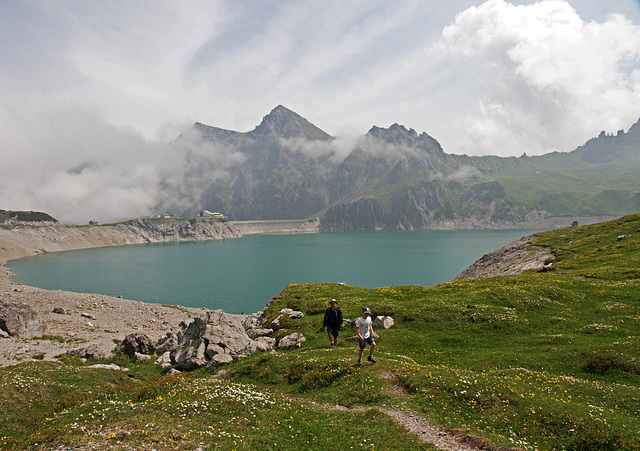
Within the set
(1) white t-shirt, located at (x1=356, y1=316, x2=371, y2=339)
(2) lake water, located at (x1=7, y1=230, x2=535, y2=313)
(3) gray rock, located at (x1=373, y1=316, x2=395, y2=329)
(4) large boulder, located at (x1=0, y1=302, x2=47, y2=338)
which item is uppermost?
(1) white t-shirt, located at (x1=356, y1=316, x2=371, y2=339)

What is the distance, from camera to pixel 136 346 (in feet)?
125

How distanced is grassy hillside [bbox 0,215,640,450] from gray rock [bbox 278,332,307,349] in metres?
0.92

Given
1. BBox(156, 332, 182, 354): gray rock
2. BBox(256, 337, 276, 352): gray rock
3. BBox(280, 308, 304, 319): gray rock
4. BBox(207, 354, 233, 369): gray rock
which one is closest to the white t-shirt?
BBox(256, 337, 276, 352): gray rock

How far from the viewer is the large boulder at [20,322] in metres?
42.3

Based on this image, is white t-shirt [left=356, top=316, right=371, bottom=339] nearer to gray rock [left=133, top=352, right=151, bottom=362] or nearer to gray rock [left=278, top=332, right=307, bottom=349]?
gray rock [left=278, top=332, right=307, bottom=349]

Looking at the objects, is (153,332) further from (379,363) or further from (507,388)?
(507,388)

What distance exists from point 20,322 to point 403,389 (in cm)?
5123

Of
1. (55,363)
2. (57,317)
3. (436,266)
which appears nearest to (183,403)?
(55,363)

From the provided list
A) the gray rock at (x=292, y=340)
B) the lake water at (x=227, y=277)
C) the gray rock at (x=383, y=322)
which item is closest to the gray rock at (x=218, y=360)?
→ the gray rock at (x=292, y=340)

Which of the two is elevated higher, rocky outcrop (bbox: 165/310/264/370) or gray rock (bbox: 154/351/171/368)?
rocky outcrop (bbox: 165/310/264/370)

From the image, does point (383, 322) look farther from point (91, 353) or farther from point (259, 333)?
point (91, 353)

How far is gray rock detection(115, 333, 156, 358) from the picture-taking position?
125 ft

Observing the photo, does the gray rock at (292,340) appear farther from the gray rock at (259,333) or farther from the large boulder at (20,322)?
the large boulder at (20,322)

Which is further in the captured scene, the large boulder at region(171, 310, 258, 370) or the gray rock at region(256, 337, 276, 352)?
the gray rock at region(256, 337, 276, 352)
